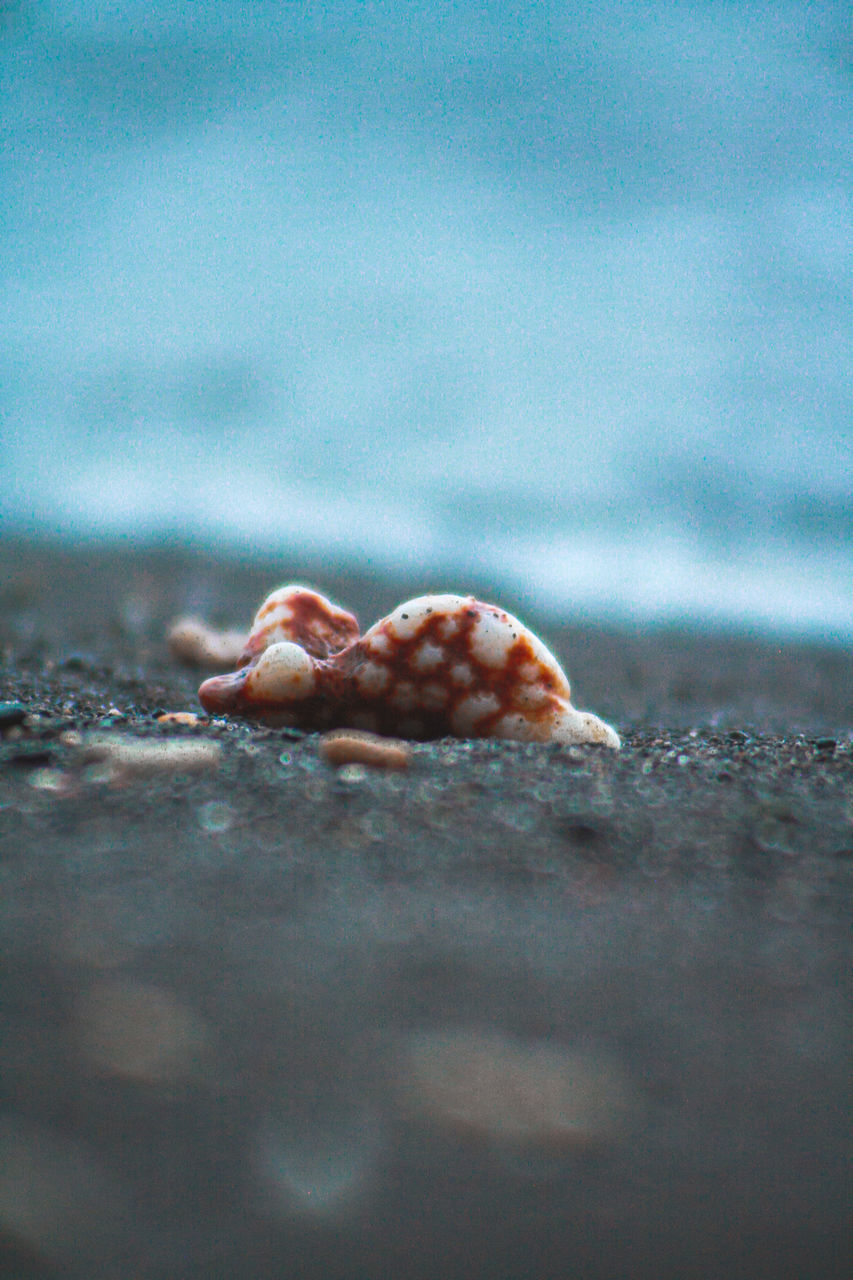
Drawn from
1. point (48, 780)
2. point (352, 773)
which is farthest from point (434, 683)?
point (48, 780)

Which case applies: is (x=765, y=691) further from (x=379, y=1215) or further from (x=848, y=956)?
(x=379, y=1215)

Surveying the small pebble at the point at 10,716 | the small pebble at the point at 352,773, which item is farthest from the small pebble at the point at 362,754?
the small pebble at the point at 10,716

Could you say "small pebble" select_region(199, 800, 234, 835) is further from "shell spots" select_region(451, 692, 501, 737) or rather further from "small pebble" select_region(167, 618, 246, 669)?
"small pebble" select_region(167, 618, 246, 669)

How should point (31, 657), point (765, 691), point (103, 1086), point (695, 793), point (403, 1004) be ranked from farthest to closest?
1. point (765, 691)
2. point (31, 657)
3. point (695, 793)
4. point (403, 1004)
5. point (103, 1086)

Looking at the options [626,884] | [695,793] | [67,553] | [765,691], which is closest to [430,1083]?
[626,884]

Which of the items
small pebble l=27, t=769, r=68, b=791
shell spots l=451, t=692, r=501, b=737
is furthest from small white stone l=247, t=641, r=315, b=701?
small pebble l=27, t=769, r=68, b=791

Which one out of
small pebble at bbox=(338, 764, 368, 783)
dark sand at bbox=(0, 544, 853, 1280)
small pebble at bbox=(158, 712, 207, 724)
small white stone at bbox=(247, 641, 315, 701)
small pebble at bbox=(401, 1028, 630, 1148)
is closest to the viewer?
dark sand at bbox=(0, 544, 853, 1280)

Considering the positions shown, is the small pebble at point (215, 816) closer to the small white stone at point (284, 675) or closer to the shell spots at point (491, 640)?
the small white stone at point (284, 675)
